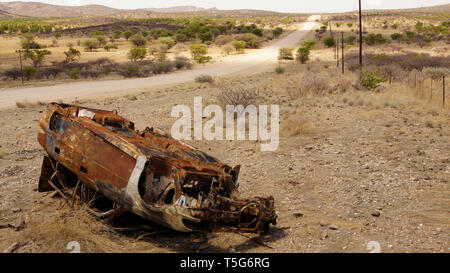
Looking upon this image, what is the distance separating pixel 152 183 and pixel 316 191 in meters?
3.59

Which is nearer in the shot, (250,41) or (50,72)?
(50,72)

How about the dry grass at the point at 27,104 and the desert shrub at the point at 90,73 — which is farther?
the desert shrub at the point at 90,73

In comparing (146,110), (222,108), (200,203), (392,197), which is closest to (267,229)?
(200,203)

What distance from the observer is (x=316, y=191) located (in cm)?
795

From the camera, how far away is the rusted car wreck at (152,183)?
5344mm

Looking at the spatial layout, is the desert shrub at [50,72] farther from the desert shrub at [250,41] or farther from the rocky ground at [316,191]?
the desert shrub at [250,41]

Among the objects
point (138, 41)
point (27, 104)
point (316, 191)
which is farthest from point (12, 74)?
point (138, 41)

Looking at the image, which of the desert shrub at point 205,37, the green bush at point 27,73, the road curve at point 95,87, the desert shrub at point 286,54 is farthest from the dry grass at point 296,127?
the desert shrub at point 205,37

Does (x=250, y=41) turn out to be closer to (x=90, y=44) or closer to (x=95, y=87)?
(x=90, y=44)

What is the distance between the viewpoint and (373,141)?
424 inches

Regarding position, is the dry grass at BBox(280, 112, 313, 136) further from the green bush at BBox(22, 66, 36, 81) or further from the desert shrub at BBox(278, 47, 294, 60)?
the desert shrub at BBox(278, 47, 294, 60)

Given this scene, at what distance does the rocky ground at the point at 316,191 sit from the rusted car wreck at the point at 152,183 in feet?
1.69

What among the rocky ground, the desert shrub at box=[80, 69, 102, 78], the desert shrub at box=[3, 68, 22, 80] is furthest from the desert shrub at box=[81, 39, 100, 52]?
the rocky ground
